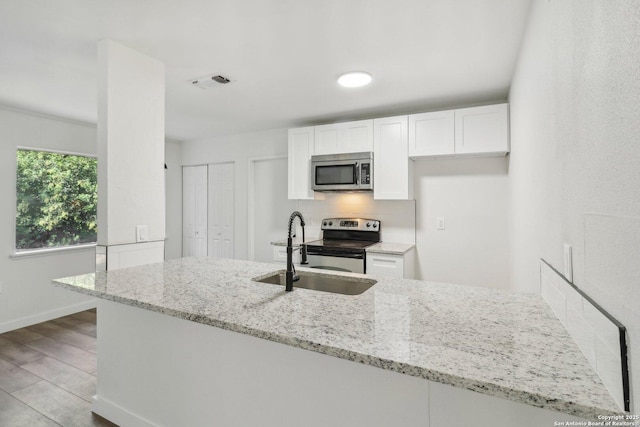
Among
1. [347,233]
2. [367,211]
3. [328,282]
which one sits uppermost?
[367,211]

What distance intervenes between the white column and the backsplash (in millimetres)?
2053

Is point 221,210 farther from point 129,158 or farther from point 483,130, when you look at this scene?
point 483,130

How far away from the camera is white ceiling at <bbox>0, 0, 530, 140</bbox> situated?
1.72 meters

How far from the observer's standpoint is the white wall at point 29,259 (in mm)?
3373

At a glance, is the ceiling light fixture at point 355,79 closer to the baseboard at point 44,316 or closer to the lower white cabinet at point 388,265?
the lower white cabinet at point 388,265

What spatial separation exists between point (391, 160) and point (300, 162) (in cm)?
114

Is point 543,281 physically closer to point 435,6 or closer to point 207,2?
point 435,6

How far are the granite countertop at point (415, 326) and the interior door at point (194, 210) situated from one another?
355cm

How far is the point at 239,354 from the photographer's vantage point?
1.41 metres

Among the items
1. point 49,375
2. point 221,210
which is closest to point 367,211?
point 221,210

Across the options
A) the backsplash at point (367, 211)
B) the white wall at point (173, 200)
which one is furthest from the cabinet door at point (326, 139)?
the white wall at point (173, 200)

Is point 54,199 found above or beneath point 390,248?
above

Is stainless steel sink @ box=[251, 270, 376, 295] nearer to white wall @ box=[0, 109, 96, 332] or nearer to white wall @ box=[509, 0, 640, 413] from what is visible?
white wall @ box=[509, 0, 640, 413]

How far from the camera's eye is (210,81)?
8.77ft
